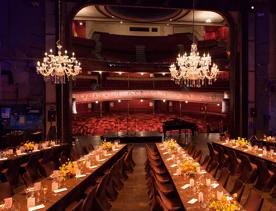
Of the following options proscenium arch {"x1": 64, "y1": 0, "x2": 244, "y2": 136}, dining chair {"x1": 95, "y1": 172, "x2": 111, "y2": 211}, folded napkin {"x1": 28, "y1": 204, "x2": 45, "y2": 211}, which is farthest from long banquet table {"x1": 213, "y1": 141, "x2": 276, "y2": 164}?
folded napkin {"x1": 28, "y1": 204, "x2": 45, "y2": 211}

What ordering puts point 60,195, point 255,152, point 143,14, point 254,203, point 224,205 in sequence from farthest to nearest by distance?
point 143,14
point 255,152
point 60,195
point 254,203
point 224,205

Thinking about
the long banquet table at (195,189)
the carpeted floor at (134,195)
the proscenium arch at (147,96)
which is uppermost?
the proscenium arch at (147,96)

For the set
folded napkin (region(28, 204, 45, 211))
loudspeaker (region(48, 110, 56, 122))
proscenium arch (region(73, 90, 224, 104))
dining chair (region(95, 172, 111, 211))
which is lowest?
dining chair (region(95, 172, 111, 211))

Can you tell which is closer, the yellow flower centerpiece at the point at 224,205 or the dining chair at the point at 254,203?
the yellow flower centerpiece at the point at 224,205

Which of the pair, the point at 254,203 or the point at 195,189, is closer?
the point at 254,203

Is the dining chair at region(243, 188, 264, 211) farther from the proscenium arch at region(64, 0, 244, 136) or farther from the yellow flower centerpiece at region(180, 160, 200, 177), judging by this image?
the proscenium arch at region(64, 0, 244, 136)

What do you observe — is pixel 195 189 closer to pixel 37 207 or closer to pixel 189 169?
pixel 189 169

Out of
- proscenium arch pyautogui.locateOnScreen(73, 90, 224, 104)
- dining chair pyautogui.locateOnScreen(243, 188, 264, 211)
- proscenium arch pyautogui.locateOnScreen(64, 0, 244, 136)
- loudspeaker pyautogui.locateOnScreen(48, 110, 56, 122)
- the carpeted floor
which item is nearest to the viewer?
dining chair pyautogui.locateOnScreen(243, 188, 264, 211)

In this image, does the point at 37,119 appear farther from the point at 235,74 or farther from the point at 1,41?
the point at 235,74

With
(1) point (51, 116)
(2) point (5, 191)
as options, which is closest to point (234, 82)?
(1) point (51, 116)

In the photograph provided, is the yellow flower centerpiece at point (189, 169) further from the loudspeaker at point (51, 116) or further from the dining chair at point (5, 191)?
the loudspeaker at point (51, 116)

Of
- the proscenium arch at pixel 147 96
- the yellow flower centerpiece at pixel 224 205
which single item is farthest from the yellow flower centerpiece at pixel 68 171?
the proscenium arch at pixel 147 96

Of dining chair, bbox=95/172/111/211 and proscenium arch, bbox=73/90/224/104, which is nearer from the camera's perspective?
dining chair, bbox=95/172/111/211

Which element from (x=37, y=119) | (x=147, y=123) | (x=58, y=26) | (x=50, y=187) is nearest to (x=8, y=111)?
(x=37, y=119)
